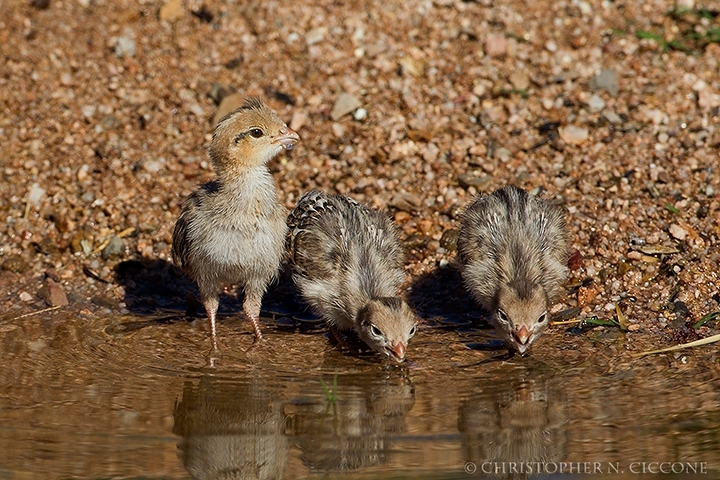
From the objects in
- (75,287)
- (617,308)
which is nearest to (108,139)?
(75,287)

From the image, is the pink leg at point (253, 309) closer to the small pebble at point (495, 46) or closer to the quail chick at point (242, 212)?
the quail chick at point (242, 212)

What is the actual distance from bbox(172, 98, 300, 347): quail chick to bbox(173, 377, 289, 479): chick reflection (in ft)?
4.09

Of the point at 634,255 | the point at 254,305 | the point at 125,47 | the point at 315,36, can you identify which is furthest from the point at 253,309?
the point at 125,47

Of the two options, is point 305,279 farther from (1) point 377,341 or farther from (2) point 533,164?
(2) point 533,164

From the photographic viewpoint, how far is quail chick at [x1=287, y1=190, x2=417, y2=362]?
8.78 metres

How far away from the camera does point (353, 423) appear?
23.6 ft

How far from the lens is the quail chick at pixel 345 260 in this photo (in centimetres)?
878

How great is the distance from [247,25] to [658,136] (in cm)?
483

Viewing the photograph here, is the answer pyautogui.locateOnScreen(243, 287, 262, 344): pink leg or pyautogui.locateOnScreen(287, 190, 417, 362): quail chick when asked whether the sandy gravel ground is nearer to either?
pyautogui.locateOnScreen(287, 190, 417, 362): quail chick

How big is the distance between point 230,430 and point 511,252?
3054 millimetres

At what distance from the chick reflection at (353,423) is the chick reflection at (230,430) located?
A: 0.56ft

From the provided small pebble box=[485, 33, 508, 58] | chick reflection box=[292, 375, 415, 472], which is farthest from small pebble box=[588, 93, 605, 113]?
chick reflection box=[292, 375, 415, 472]

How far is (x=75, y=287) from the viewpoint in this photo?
10266 millimetres

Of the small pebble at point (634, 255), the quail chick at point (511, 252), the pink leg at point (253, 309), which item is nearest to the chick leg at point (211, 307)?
the pink leg at point (253, 309)
